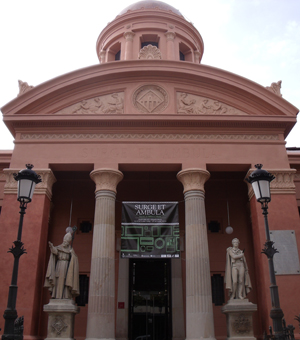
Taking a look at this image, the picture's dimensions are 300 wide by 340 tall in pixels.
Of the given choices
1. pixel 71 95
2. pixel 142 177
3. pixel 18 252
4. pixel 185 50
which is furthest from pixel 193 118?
pixel 185 50

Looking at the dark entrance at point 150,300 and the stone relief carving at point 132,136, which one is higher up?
the stone relief carving at point 132,136

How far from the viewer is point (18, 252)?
27.9 ft

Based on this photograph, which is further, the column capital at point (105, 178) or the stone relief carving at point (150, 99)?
the stone relief carving at point (150, 99)

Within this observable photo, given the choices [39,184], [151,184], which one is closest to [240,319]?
[151,184]

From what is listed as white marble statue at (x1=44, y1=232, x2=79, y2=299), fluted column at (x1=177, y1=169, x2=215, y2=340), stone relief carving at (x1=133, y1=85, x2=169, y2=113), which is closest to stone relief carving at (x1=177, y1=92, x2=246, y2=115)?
stone relief carving at (x1=133, y1=85, x2=169, y2=113)

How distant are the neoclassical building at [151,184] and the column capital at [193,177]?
0.04 m

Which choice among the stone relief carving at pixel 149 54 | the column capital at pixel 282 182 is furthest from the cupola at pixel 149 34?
the column capital at pixel 282 182

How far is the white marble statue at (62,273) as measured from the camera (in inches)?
508

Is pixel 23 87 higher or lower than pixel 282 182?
higher

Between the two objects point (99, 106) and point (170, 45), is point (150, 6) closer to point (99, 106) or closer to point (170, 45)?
point (170, 45)

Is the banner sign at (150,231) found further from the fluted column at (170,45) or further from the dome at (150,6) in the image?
the dome at (150,6)

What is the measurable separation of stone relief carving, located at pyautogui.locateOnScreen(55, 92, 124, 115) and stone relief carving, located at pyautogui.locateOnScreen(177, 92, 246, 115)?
99.7 inches

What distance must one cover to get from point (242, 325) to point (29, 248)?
773 centimetres

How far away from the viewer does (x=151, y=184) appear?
18.0 meters
